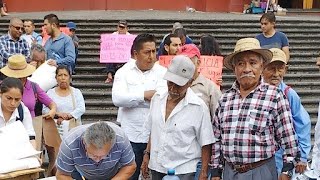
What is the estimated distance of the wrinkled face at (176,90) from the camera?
489cm

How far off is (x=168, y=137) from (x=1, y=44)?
5.10 metres

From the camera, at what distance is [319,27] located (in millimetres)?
16484

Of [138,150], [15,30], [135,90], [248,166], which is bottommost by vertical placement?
[138,150]

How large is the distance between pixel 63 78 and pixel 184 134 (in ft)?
9.04

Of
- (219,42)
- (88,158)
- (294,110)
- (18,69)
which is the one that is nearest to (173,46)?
(18,69)

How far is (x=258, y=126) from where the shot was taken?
4.46 m

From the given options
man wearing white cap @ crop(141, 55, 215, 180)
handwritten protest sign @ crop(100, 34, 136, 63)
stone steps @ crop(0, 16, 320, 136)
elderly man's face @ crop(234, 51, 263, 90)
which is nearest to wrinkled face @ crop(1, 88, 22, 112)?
man wearing white cap @ crop(141, 55, 215, 180)

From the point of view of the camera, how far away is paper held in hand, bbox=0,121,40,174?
204 inches

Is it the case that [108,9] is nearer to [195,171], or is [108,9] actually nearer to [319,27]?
[319,27]

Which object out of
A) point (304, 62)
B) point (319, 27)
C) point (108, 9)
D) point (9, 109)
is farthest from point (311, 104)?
point (108, 9)

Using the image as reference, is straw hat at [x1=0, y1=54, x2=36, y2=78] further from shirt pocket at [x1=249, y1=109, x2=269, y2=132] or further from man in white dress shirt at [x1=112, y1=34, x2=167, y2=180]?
shirt pocket at [x1=249, y1=109, x2=269, y2=132]

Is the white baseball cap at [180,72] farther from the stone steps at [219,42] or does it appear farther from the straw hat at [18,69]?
the stone steps at [219,42]

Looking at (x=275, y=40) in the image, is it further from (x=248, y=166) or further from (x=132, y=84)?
(x=248, y=166)

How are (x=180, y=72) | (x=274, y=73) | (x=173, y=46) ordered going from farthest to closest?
(x=173, y=46) < (x=274, y=73) < (x=180, y=72)
